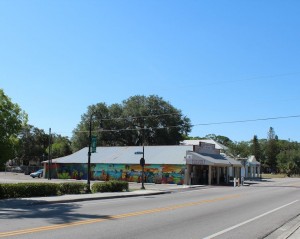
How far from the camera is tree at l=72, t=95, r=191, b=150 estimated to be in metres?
86.4

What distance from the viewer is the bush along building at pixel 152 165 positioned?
52844 mm

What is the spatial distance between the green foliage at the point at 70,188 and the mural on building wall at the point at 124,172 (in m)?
24.0

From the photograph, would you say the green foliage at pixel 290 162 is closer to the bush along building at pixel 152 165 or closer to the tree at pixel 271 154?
the tree at pixel 271 154

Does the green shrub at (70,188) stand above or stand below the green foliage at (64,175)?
below

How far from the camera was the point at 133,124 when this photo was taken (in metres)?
87.7

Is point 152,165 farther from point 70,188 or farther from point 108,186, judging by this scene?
point 70,188

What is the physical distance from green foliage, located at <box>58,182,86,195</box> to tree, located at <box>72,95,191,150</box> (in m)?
55.2

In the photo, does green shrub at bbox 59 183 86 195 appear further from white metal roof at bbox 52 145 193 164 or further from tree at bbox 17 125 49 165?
tree at bbox 17 125 49 165

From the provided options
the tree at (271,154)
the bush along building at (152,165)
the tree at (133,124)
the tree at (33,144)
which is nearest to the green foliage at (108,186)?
the bush along building at (152,165)

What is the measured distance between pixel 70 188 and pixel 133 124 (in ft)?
194

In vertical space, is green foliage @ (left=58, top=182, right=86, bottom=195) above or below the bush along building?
below

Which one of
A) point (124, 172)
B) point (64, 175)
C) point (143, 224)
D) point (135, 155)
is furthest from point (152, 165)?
point (143, 224)

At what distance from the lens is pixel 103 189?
3195 cm

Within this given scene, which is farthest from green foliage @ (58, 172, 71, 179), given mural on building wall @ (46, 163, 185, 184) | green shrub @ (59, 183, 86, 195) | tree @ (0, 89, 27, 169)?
tree @ (0, 89, 27, 169)
